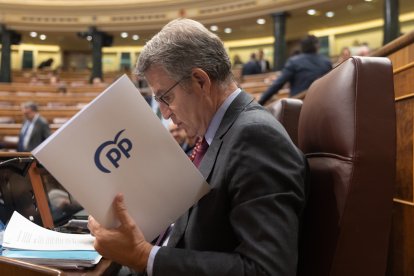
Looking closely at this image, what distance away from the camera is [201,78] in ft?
2.03

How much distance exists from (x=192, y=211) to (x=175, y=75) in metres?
0.20

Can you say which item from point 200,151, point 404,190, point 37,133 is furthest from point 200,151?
point 37,133

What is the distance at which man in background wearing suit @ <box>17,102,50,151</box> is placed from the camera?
3.34 m

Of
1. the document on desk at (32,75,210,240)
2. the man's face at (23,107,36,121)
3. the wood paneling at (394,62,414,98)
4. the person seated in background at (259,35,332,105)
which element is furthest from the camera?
the man's face at (23,107,36,121)

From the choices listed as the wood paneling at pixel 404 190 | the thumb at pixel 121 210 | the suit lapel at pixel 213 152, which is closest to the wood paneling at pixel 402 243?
the wood paneling at pixel 404 190

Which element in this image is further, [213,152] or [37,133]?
[37,133]

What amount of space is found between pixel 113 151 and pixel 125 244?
0.12 meters

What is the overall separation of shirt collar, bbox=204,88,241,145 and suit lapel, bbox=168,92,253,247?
1 cm

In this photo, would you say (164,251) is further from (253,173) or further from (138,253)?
(253,173)

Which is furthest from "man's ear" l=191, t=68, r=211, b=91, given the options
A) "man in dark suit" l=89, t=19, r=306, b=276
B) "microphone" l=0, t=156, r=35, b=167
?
"microphone" l=0, t=156, r=35, b=167

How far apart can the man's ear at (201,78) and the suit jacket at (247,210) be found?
0.25 ft

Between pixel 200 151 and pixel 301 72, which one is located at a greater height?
pixel 301 72

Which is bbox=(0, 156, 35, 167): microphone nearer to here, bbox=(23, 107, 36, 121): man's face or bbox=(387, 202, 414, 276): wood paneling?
bbox=(387, 202, 414, 276): wood paneling

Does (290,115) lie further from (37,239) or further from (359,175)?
(37,239)
